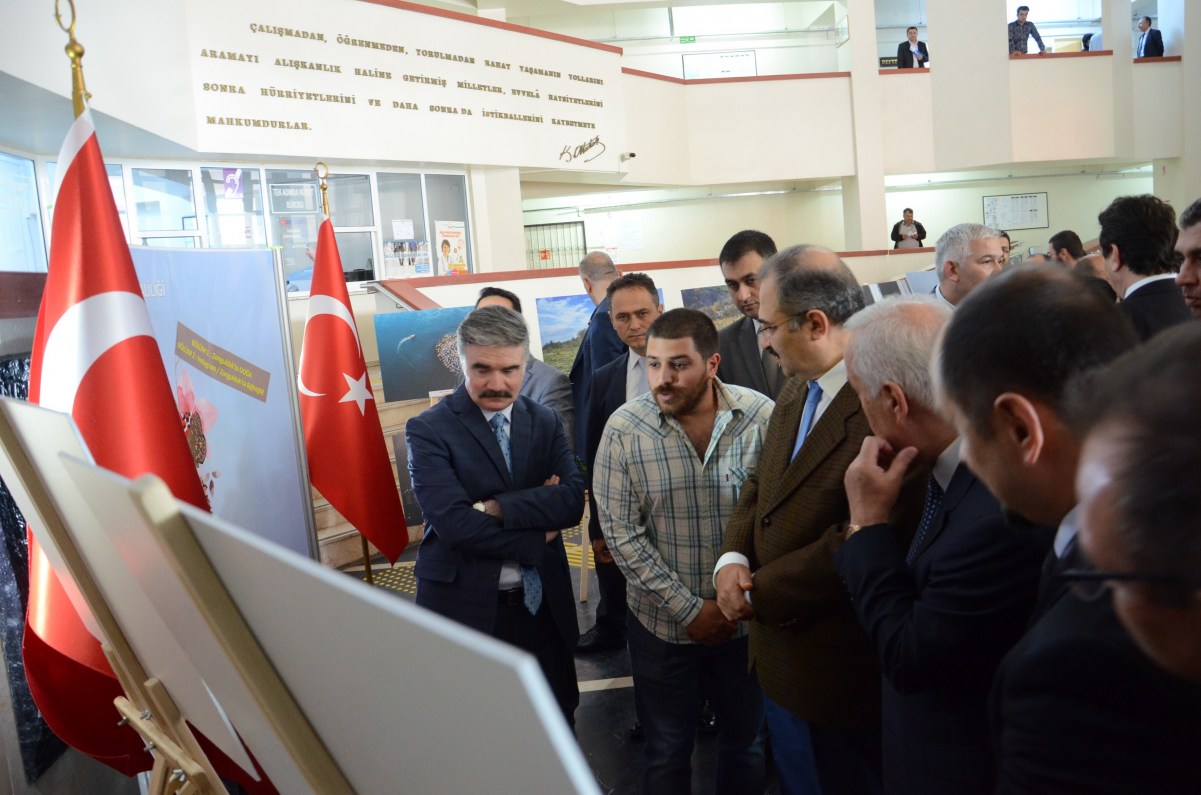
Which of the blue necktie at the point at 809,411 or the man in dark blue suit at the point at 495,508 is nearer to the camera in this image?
the blue necktie at the point at 809,411

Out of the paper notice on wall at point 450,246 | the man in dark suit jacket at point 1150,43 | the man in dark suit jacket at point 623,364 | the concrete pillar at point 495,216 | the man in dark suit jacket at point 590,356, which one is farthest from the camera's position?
the man in dark suit jacket at point 1150,43

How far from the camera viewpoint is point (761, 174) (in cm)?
1567

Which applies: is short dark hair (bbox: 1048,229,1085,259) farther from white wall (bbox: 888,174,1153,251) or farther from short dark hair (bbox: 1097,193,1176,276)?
white wall (bbox: 888,174,1153,251)

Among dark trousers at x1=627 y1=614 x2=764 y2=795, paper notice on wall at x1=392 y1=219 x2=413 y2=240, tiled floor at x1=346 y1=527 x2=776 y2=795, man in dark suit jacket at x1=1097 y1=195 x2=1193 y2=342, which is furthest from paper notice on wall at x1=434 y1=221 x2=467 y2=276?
dark trousers at x1=627 y1=614 x2=764 y2=795

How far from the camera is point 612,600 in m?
4.14

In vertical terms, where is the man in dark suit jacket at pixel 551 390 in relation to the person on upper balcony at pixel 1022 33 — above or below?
below

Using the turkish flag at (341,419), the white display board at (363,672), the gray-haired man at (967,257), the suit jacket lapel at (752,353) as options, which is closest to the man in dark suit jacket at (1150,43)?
the gray-haired man at (967,257)

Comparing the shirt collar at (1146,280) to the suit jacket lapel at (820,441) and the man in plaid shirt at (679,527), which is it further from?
the suit jacket lapel at (820,441)

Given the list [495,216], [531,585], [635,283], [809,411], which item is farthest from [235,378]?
[495,216]

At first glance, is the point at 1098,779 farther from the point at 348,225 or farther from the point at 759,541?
the point at 348,225

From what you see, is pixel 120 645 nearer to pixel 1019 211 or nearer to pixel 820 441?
pixel 820 441

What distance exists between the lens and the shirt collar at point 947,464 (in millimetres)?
1561

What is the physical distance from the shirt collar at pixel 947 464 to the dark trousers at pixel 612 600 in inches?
93.4

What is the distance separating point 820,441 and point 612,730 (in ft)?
6.31
